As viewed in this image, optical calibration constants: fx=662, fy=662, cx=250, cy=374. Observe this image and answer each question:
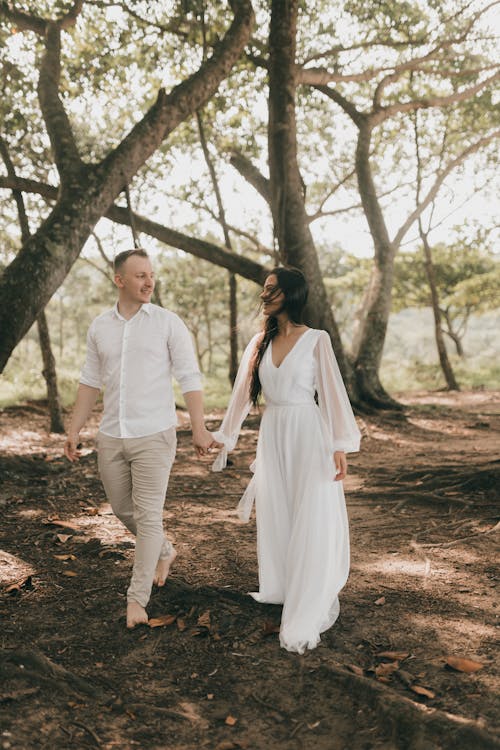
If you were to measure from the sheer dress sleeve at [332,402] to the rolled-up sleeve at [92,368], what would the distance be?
1.38 m

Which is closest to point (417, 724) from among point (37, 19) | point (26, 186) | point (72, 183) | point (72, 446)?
point (72, 446)

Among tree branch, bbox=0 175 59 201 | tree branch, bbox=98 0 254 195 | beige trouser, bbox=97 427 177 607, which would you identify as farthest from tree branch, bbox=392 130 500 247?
beige trouser, bbox=97 427 177 607

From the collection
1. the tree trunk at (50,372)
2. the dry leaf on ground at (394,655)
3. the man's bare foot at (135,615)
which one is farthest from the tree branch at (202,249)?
the dry leaf on ground at (394,655)

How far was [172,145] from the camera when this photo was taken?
1625 cm

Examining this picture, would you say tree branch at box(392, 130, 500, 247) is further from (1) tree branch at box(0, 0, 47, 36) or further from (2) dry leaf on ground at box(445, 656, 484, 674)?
(2) dry leaf on ground at box(445, 656, 484, 674)

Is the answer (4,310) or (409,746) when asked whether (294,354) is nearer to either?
(409,746)

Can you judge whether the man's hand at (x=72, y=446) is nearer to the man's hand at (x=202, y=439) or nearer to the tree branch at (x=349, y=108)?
the man's hand at (x=202, y=439)

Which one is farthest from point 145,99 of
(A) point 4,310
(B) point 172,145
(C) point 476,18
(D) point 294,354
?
(D) point 294,354

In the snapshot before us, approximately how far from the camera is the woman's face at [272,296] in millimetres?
4055

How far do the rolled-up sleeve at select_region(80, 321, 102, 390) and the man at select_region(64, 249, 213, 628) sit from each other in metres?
0.03

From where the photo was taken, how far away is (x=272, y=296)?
4.07 m

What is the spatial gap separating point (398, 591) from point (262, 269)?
9013mm

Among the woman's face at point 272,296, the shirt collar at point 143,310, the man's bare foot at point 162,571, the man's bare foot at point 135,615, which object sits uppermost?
the woman's face at point 272,296

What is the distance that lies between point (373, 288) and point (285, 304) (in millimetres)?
12010
